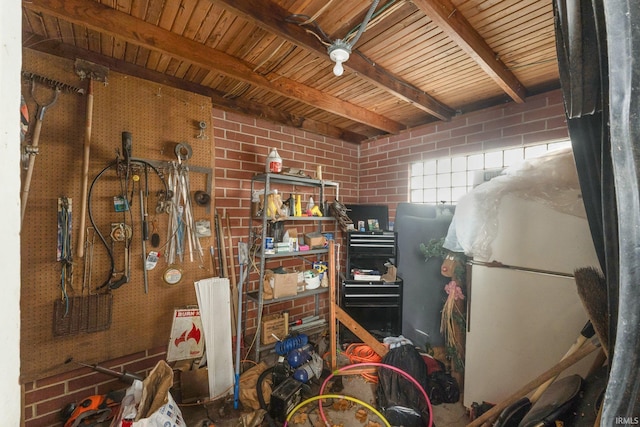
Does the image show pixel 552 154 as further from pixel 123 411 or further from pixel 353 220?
pixel 123 411

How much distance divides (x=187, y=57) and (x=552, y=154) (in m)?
2.28

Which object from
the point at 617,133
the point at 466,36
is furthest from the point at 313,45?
the point at 617,133

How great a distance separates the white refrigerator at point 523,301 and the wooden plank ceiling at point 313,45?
3.16 feet

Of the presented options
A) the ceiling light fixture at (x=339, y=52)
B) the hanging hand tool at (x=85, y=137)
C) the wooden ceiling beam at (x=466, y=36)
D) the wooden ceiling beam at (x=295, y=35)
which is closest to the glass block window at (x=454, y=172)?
the wooden ceiling beam at (x=466, y=36)

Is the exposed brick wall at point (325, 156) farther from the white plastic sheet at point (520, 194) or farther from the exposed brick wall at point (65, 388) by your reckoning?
the white plastic sheet at point (520, 194)

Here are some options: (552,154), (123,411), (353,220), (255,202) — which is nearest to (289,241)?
(255,202)

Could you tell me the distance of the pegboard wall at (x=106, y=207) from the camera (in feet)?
4.93

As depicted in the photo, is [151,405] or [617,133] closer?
[617,133]

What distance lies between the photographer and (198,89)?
211cm

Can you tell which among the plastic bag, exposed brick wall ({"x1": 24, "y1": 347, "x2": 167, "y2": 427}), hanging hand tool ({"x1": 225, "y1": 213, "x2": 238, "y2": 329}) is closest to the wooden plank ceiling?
hanging hand tool ({"x1": 225, "y1": 213, "x2": 238, "y2": 329})

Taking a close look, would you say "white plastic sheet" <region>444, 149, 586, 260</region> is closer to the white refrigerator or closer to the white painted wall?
the white refrigerator

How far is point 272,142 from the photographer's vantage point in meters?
2.60

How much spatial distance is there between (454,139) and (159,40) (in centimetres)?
255

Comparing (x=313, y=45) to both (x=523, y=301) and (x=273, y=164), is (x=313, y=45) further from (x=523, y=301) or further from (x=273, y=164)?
(x=523, y=301)
